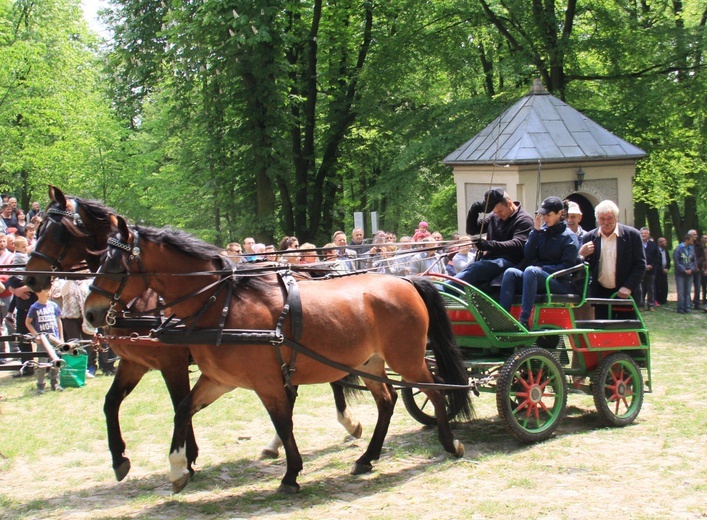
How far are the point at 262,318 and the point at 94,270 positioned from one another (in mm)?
1659

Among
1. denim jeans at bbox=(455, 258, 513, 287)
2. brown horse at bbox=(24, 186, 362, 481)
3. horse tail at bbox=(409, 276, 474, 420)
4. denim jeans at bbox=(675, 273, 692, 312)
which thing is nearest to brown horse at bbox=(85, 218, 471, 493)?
horse tail at bbox=(409, 276, 474, 420)

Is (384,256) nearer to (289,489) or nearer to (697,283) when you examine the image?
(289,489)

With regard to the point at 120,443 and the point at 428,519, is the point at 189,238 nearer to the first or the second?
the point at 120,443

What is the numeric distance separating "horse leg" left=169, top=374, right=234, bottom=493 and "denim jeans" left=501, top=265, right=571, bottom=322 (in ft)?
9.32

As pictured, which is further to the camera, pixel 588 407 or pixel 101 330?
pixel 588 407

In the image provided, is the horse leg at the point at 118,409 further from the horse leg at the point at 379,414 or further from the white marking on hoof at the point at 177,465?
the horse leg at the point at 379,414

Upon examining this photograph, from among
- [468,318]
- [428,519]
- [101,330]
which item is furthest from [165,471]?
[468,318]

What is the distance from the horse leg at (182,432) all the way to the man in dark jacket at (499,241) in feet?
8.99

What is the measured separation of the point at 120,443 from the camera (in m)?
6.61

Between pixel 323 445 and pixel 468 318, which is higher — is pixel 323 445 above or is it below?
below

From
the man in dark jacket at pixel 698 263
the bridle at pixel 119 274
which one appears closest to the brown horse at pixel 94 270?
the bridle at pixel 119 274

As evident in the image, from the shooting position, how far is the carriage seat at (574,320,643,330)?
798 cm

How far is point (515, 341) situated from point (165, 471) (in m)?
3.27

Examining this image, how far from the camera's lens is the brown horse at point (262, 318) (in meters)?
6.08
